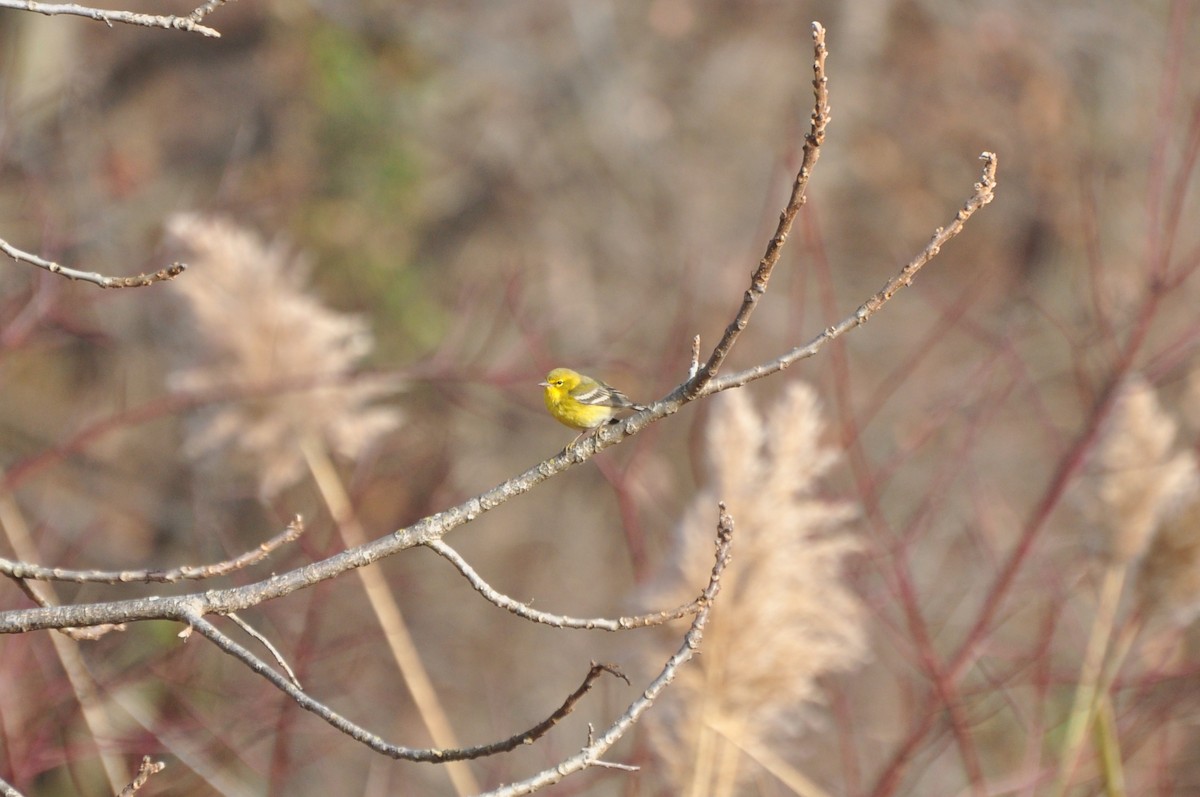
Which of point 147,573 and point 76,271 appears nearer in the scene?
point 76,271

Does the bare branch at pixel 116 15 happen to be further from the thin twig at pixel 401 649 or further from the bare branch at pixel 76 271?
the thin twig at pixel 401 649

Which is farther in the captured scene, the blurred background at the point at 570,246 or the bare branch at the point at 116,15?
the blurred background at the point at 570,246

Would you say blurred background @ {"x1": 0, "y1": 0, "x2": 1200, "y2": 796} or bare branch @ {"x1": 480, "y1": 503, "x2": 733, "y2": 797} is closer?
bare branch @ {"x1": 480, "y1": 503, "x2": 733, "y2": 797}

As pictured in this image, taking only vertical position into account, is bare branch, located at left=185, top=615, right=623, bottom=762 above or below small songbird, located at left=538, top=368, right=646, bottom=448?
below

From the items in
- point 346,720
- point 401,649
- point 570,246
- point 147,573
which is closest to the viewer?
point 346,720

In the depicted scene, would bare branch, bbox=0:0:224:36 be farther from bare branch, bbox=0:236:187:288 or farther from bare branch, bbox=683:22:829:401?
bare branch, bbox=683:22:829:401

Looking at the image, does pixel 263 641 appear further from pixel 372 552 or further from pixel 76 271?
pixel 76 271

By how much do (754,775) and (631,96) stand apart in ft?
25.2

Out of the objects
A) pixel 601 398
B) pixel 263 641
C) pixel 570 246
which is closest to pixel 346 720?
pixel 263 641

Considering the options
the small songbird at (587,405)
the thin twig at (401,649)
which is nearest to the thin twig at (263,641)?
the small songbird at (587,405)

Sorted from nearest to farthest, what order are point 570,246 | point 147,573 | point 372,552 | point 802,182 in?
point 802,182 → point 372,552 → point 147,573 → point 570,246

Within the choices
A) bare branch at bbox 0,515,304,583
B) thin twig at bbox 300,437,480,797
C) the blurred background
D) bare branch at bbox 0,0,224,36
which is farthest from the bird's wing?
the blurred background

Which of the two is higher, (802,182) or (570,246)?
(570,246)

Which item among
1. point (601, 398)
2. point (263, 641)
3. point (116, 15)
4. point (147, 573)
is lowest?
point (263, 641)
